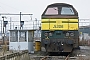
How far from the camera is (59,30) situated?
17.8 meters

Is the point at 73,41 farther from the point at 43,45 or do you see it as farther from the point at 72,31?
the point at 43,45

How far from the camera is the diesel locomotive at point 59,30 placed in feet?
57.6

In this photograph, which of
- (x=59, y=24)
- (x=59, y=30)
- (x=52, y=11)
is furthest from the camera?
(x=52, y=11)

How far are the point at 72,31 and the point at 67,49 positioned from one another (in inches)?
52.6

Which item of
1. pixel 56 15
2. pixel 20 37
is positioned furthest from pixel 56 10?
pixel 20 37

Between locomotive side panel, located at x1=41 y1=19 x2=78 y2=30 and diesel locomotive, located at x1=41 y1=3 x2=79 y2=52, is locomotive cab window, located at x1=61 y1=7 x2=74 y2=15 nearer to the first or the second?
diesel locomotive, located at x1=41 y1=3 x2=79 y2=52

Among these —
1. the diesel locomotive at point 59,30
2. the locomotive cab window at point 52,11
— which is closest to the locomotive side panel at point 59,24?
the diesel locomotive at point 59,30

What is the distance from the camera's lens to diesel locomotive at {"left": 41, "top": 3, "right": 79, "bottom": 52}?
17562 mm

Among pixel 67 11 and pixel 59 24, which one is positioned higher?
pixel 67 11

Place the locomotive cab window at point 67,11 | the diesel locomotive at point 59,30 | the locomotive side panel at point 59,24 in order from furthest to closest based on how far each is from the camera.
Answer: the locomotive cab window at point 67,11
the locomotive side panel at point 59,24
the diesel locomotive at point 59,30

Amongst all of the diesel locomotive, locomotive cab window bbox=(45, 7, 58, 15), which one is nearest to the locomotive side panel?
the diesel locomotive

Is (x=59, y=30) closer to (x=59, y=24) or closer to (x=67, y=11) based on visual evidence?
(x=59, y=24)

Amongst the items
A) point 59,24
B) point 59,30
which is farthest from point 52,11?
point 59,30

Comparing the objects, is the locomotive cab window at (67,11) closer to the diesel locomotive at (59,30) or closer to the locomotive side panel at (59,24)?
the diesel locomotive at (59,30)
